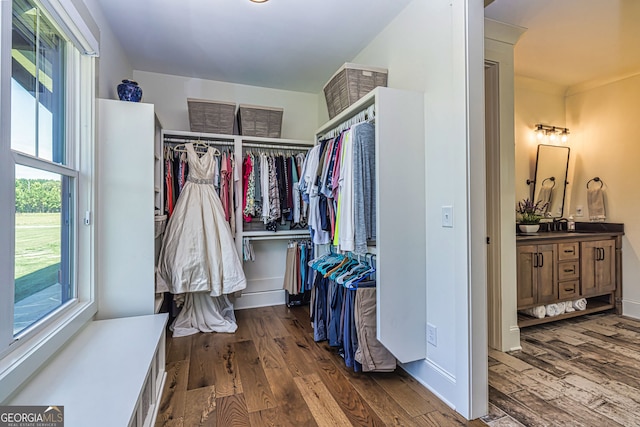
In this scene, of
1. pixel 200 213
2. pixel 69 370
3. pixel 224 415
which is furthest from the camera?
pixel 200 213

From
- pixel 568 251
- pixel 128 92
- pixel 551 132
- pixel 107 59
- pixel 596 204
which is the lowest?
pixel 568 251

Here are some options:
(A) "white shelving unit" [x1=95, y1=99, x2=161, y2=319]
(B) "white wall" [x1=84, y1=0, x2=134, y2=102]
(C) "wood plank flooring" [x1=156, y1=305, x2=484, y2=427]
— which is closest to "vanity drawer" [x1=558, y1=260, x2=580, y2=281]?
(C) "wood plank flooring" [x1=156, y1=305, x2=484, y2=427]

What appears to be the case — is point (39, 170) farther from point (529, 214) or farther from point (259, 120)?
point (529, 214)

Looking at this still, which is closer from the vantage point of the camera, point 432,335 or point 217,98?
point 432,335

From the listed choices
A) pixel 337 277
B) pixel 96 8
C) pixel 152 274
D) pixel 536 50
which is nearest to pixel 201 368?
pixel 152 274

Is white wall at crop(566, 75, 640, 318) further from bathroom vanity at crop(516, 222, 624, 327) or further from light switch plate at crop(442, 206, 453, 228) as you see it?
light switch plate at crop(442, 206, 453, 228)

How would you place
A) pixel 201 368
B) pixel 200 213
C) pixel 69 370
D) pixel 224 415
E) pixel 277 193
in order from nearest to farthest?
pixel 69 370
pixel 224 415
pixel 201 368
pixel 200 213
pixel 277 193

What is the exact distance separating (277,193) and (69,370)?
216 centimetres

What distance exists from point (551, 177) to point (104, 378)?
14.9 feet

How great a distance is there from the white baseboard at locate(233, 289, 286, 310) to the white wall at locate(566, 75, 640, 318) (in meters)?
3.81

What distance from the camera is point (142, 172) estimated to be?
6.65ft

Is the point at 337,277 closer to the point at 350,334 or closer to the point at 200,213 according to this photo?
the point at 350,334

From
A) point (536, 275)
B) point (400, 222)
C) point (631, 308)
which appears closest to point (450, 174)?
point (400, 222)

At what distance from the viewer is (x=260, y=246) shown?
141 inches
